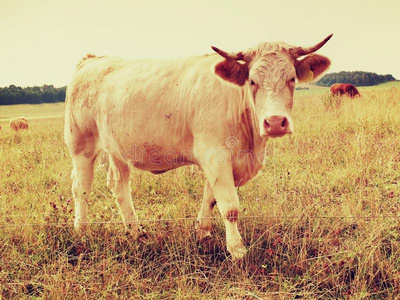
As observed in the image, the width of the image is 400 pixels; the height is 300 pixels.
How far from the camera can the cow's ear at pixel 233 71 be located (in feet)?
9.73

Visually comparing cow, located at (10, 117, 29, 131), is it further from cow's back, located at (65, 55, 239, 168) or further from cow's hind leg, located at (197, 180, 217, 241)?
cow's hind leg, located at (197, 180, 217, 241)

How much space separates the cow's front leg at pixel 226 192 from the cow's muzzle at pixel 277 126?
0.60 metres

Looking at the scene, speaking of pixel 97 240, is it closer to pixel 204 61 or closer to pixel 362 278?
pixel 204 61

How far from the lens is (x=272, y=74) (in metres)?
2.74

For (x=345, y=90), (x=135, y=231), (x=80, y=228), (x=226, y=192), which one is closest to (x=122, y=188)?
(x=80, y=228)

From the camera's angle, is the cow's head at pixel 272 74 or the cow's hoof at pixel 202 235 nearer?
the cow's head at pixel 272 74

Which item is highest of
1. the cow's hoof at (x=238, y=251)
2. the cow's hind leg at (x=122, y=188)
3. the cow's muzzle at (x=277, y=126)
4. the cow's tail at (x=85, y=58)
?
the cow's tail at (x=85, y=58)

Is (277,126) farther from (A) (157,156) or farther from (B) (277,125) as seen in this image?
(A) (157,156)

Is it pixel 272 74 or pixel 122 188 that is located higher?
pixel 272 74

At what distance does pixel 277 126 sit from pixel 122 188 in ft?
7.89

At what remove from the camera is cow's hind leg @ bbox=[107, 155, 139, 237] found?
404 centimetres

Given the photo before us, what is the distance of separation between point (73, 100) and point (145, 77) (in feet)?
3.84

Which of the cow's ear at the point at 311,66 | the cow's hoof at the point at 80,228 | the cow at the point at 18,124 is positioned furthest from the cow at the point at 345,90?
the cow at the point at 18,124

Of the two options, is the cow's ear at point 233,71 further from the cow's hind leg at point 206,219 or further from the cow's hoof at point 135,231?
the cow's hoof at point 135,231
